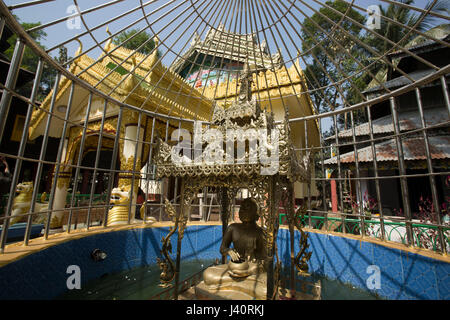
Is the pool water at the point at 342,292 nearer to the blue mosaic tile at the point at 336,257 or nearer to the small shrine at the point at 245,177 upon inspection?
the blue mosaic tile at the point at 336,257

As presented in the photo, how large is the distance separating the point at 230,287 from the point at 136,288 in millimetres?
3139

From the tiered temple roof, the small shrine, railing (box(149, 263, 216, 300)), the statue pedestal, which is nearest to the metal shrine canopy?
the small shrine

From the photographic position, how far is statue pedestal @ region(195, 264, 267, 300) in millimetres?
4121

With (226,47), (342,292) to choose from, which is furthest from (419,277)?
(226,47)

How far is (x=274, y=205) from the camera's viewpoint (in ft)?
13.7

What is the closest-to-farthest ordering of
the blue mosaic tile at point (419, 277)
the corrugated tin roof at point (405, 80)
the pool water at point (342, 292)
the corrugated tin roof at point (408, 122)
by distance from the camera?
the blue mosaic tile at point (419, 277), the pool water at point (342, 292), the corrugated tin roof at point (408, 122), the corrugated tin roof at point (405, 80)

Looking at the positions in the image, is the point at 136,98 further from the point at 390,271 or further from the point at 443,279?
the point at 443,279

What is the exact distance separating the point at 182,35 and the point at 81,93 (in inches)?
→ 343

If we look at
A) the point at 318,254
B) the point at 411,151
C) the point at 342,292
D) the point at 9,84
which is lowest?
the point at 342,292

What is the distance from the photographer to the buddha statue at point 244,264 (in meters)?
4.29

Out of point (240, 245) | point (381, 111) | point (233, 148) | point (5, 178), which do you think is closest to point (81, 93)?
point (5, 178)

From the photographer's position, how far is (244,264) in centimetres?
450

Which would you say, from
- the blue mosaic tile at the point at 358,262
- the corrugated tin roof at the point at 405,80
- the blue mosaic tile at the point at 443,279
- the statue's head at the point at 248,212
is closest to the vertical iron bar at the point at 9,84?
the statue's head at the point at 248,212

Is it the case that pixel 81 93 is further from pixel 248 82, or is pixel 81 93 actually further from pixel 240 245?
pixel 240 245
